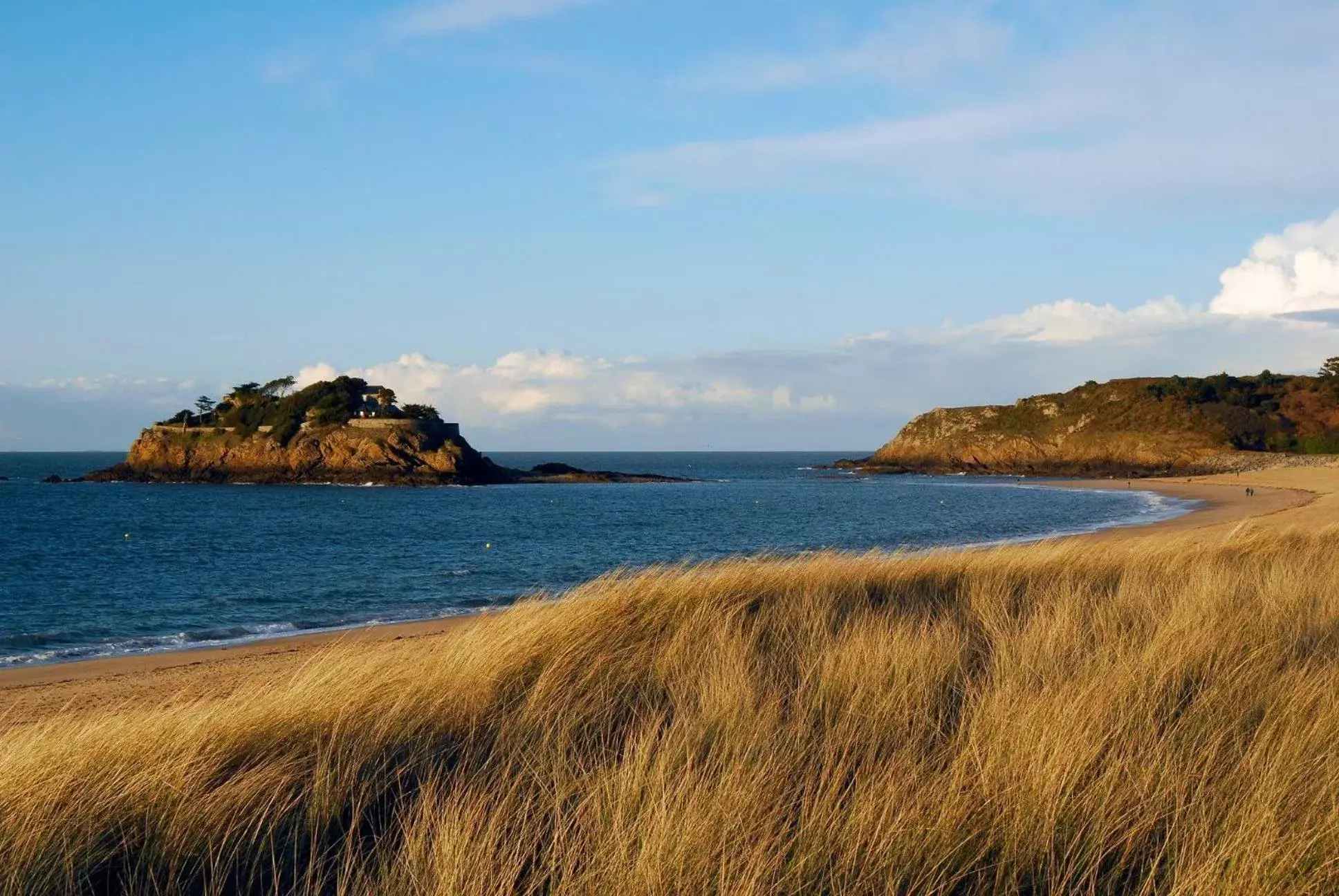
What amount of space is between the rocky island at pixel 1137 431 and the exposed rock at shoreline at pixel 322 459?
147ft

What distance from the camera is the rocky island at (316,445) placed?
91.7 m

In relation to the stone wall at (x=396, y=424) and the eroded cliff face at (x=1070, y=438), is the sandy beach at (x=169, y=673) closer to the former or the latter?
the stone wall at (x=396, y=424)

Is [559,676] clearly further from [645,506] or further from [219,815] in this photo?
[645,506]

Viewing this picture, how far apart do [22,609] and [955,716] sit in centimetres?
2341

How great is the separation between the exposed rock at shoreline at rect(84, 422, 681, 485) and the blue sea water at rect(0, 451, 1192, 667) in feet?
15.3

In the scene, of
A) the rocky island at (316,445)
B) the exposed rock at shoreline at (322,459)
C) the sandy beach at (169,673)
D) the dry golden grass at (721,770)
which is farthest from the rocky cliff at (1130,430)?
the dry golden grass at (721,770)

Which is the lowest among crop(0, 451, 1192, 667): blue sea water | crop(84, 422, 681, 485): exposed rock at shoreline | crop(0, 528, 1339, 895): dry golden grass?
crop(0, 451, 1192, 667): blue sea water

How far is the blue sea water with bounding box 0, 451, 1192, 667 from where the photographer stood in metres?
22.2

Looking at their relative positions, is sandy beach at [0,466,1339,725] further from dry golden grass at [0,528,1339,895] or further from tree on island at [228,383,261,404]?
tree on island at [228,383,261,404]

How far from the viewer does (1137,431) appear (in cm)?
10712

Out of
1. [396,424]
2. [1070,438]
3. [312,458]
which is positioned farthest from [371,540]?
Result: [1070,438]

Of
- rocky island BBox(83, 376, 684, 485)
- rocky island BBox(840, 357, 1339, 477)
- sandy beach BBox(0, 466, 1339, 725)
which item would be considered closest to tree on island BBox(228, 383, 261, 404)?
rocky island BBox(83, 376, 684, 485)

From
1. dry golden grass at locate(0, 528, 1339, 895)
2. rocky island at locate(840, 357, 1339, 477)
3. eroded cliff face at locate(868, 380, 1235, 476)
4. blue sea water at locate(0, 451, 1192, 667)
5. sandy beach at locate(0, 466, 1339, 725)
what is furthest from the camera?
eroded cliff face at locate(868, 380, 1235, 476)

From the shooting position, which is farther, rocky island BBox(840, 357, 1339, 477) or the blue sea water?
rocky island BBox(840, 357, 1339, 477)
